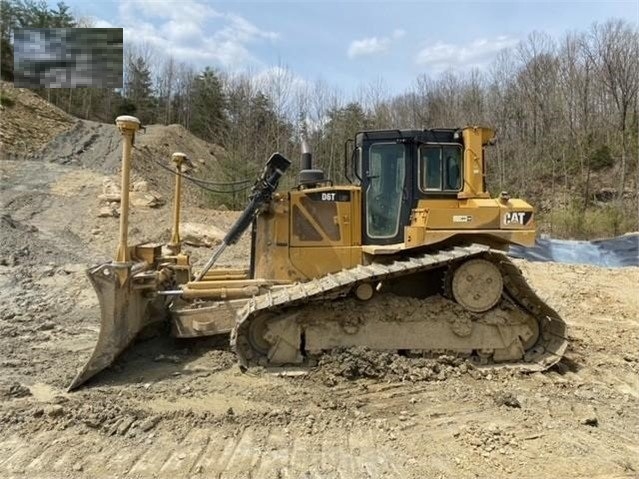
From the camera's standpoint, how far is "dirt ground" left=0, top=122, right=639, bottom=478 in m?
3.27

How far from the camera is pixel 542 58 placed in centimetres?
2667

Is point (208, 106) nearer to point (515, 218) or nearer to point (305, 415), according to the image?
point (515, 218)

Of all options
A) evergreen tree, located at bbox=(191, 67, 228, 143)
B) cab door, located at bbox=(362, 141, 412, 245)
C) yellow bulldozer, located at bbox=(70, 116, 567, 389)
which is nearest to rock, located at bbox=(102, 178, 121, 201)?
yellow bulldozer, located at bbox=(70, 116, 567, 389)

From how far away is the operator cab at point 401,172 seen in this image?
17.7 ft

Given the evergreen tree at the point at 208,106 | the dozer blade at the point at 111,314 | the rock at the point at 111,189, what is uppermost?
the evergreen tree at the point at 208,106

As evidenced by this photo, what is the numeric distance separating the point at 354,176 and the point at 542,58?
2501 cm

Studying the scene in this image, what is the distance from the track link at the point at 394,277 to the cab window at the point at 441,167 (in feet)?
2.44

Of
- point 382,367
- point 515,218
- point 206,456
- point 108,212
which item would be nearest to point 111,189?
point 108,212

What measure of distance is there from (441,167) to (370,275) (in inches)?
61.0

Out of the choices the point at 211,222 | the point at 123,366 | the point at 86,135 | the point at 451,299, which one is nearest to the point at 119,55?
the point at 123,366

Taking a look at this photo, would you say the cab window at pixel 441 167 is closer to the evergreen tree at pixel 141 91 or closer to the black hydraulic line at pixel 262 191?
the black hydraulic line at pixel 262 191

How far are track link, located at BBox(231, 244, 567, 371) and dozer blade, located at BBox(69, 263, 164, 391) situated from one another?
103 centimetres

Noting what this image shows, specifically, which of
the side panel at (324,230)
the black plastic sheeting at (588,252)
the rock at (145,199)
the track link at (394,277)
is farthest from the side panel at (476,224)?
the rock at (145,199)

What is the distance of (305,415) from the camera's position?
393 centimetres
